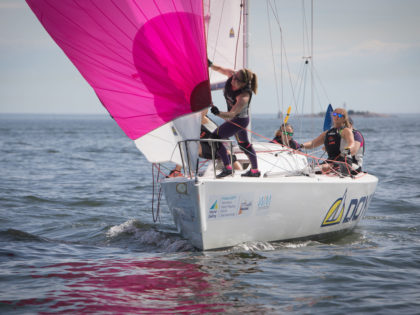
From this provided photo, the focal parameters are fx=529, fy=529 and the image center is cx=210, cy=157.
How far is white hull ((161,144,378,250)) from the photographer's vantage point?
5.39 meters

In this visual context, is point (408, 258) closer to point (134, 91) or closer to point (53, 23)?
point (134, 91)

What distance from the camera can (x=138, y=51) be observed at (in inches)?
212

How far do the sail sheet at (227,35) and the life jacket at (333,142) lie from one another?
1558 millimetres

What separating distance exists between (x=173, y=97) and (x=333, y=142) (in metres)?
2.88

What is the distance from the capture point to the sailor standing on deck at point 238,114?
5.68 m

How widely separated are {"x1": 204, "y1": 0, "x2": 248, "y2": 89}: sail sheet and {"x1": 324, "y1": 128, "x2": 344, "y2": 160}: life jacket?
5.11ft

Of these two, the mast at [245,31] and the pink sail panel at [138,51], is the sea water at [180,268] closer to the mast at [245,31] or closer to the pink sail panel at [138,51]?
the pink sail panel at [138,51]

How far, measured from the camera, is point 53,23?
5656 millimetres

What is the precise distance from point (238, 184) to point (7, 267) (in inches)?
98.5

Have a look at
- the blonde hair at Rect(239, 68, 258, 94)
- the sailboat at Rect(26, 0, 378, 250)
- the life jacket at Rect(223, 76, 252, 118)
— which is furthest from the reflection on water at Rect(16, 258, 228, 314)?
the blonde hair at Rect(239, 68, 258, 94)

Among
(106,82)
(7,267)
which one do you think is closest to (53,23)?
(106,82)

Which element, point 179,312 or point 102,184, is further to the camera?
point 102,184

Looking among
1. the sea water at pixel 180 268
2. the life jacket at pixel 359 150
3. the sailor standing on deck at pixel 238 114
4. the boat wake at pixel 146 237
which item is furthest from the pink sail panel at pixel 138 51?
the life jacket at pixel 359 150

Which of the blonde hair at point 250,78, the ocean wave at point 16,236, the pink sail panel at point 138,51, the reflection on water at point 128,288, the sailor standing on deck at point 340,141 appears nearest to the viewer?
the reflection on water at point 128,288
